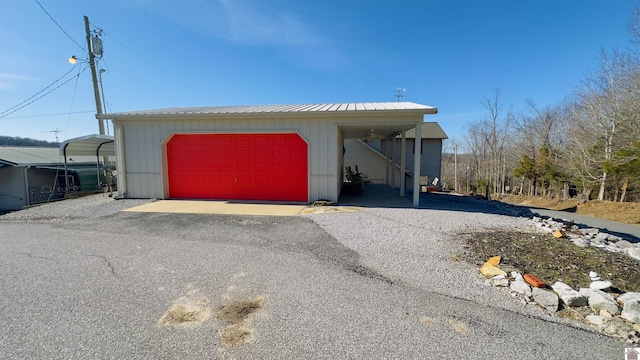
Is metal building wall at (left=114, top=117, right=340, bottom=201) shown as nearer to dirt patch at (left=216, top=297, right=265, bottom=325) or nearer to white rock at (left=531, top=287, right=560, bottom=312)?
dirt patch at (left=216, top=297, right=265, bottom=325)

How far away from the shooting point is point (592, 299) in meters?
2.41

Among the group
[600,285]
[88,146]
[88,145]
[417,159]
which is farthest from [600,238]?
[88,146]

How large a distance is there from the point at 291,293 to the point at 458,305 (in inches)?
67.9

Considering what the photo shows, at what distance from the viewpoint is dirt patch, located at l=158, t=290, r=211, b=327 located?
7.22 ft

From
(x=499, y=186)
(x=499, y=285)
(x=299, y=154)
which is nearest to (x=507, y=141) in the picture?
(x=499, y=186)

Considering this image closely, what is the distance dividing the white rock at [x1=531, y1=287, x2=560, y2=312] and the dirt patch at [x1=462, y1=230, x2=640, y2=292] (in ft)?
1.38

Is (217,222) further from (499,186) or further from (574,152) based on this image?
(499,186)

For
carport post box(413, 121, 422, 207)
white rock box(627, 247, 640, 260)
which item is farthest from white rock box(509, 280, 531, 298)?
carport post box(413, 121, 422, 207)

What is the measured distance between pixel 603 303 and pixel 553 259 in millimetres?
1361

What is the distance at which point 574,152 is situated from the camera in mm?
15523

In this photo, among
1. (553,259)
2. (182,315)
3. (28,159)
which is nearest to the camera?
(182,315)

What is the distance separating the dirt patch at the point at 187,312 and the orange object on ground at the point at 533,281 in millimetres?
3470

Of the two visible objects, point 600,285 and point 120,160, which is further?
point 120,160

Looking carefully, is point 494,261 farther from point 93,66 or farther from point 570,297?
point 93,66
